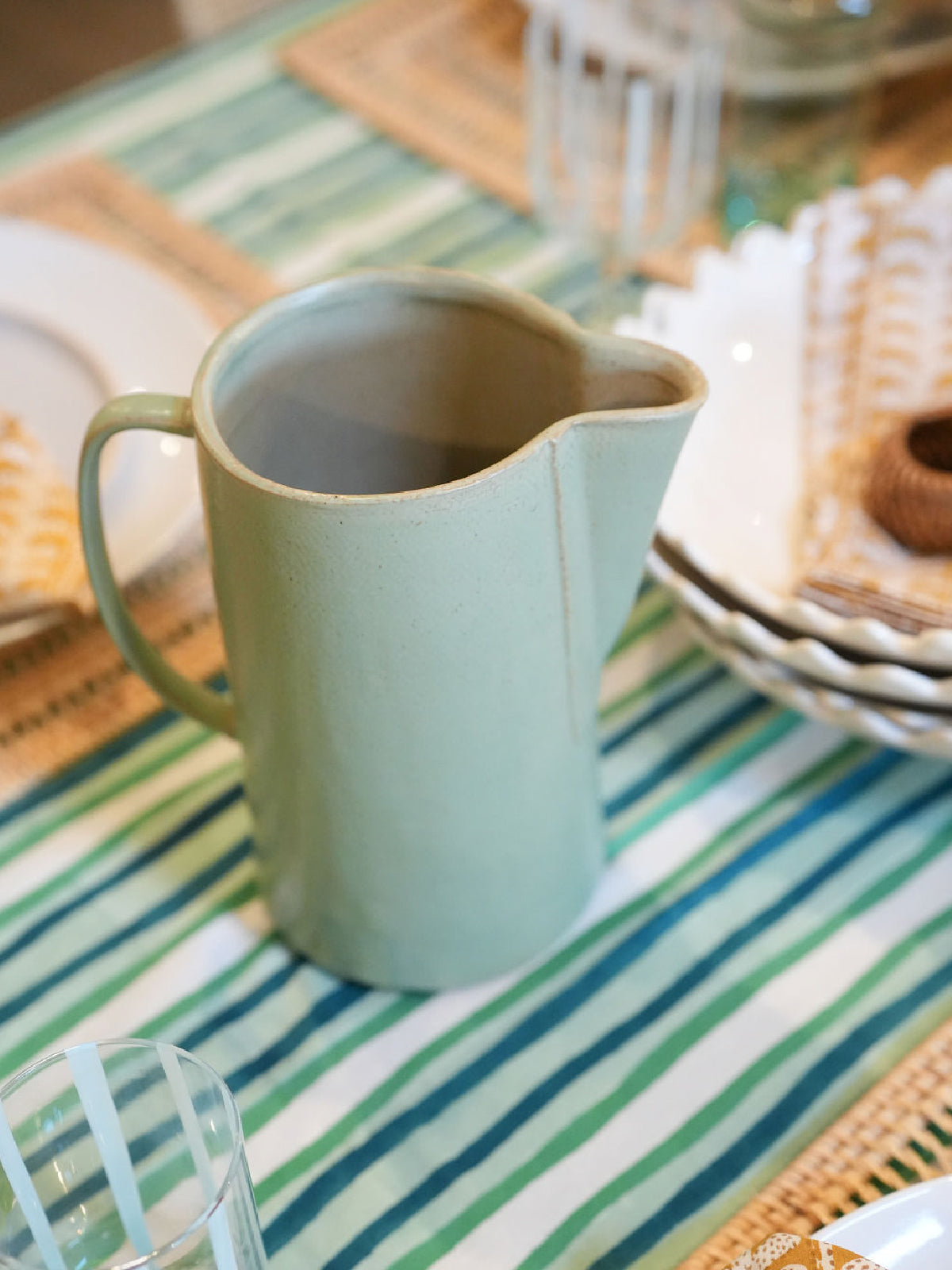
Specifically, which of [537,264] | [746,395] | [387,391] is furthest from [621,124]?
[387,391]

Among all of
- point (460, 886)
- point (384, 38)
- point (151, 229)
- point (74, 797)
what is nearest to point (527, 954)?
point (460, 886)

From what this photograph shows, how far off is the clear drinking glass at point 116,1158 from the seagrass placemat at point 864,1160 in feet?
0.36

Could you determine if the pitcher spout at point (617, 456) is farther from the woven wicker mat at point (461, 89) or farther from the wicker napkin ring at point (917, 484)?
the woven wicker mat at point (461, 89)

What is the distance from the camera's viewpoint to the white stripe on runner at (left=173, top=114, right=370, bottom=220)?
634 mm

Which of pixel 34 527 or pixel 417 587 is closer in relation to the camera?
pixel 417 587

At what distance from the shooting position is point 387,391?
35 cm

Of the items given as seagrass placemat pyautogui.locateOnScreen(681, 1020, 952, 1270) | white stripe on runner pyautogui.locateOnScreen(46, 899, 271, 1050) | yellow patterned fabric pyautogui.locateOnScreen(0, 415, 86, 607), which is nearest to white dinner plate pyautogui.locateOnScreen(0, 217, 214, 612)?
yellow patterned fabric pyautogui.locateOnScreen(0, 415, 86, 607)

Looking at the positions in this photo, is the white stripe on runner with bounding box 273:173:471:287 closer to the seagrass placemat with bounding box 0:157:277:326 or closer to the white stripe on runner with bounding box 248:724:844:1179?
the seagrass placemat with bounding box 0:157:277:326

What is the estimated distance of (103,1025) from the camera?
1.20 ft

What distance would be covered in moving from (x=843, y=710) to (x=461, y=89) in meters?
0.45

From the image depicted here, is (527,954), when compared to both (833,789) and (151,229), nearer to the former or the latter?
(833,789)

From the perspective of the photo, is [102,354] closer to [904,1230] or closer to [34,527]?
[34,527]

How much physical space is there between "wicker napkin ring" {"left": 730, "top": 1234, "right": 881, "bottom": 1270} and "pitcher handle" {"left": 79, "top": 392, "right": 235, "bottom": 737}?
0.57ft

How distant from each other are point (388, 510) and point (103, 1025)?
18 cm
